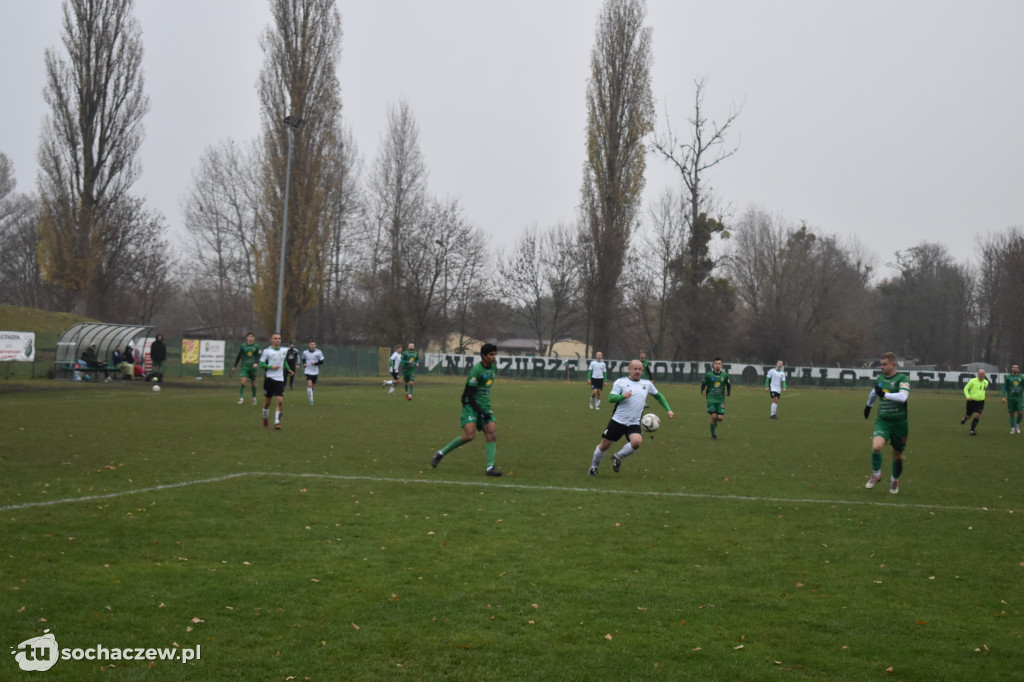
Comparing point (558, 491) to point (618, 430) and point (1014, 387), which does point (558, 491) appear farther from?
point (1014, 387)

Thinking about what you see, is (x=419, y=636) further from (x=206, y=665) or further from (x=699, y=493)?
(x=699, y=493)

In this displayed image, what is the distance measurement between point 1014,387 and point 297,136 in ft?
116

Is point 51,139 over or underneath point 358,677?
over

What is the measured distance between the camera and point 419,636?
5.69 m

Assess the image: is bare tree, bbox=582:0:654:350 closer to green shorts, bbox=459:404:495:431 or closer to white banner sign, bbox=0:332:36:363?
white banner sign, bbox=0:332:36:363

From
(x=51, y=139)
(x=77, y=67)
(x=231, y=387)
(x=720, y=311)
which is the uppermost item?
(x=77, y=67)

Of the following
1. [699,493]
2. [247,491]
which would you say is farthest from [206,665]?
[699,493]

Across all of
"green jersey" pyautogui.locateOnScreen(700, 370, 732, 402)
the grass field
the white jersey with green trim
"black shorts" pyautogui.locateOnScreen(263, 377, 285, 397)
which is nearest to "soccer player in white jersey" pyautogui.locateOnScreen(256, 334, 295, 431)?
"black shorts" pyautogui.locateOnScreen(263, 377, 285, 397)

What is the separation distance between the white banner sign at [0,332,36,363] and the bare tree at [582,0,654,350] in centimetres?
3493

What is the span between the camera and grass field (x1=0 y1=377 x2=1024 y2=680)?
5.42 m

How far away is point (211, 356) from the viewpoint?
43219 millimetres

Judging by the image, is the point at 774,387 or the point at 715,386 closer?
the point at 715,386

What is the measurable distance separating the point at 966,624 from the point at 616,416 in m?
7.55

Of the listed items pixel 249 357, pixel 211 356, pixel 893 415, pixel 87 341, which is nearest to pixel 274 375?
pixel 249 357
